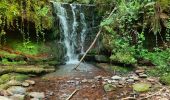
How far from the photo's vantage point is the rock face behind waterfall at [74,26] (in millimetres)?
12461

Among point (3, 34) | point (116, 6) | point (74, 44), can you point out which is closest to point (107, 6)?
point (116, 6)

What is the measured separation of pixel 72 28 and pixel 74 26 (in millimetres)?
129

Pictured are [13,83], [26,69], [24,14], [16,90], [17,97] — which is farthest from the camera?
[24,14]

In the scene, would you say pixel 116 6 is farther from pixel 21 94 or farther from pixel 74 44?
pixel 21 94

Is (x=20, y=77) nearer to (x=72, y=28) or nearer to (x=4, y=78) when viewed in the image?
(x=4, y=78)

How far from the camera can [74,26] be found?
12906mm

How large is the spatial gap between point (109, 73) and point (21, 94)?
312 cm

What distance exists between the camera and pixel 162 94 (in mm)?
7723

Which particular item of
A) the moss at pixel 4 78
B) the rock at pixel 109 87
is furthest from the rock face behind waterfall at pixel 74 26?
the rock at pixel 109 87

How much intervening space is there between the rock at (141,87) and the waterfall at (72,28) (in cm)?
399

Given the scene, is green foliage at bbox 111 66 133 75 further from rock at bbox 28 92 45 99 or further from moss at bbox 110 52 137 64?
rock at bbox 28 92 45 99

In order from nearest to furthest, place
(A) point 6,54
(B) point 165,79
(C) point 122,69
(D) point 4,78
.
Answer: (B) point 165,79 → (D) point 4,78 → (C) point 122,69 → (A) point 6,54

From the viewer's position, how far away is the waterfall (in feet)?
40.9

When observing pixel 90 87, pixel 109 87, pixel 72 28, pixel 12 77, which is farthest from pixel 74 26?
pixel 109 87
